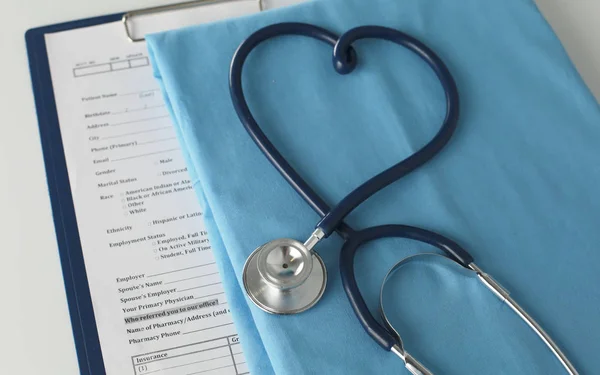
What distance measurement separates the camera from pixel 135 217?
84 cm

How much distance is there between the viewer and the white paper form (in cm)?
76

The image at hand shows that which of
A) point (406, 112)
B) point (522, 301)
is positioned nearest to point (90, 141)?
point (406, 112)

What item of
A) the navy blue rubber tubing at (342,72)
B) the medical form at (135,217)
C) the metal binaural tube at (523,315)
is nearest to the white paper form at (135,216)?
the medical form at (135,217)

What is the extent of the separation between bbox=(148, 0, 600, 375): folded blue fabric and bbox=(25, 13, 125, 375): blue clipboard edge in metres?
0.14

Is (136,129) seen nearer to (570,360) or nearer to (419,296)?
(419,296)

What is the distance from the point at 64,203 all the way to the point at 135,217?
0.08 m

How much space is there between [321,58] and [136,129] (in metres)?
0.24

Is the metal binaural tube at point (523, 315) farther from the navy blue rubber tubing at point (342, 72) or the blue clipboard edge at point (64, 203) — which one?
the blue clipboard edge at point (64, 203)

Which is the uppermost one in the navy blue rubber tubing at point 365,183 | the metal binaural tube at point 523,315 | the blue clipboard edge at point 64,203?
the navy blue rubber tubing at point 365,183

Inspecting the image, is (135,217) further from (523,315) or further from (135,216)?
(523,315)

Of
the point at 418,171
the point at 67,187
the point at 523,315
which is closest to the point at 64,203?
the point at 67,187

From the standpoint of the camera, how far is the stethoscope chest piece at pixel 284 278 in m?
0.70

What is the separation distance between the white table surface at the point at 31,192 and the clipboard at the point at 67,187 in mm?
11

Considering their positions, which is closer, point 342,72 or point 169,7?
point 342,72
